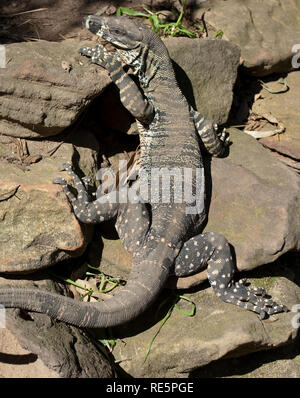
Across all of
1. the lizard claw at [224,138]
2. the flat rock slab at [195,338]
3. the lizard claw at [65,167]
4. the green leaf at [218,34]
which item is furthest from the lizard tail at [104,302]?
the green leaf at [218,34]

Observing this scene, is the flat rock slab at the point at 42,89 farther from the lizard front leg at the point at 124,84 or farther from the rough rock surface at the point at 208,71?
the rough rock surface at the point at 208,71

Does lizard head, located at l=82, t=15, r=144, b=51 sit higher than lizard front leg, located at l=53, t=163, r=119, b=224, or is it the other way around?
lizard head, located at l=82, t=15, r=144, b=51

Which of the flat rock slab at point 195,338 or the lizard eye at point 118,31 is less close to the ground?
the lizard eye at point 118,31

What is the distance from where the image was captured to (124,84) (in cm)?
566

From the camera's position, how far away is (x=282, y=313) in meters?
5.20

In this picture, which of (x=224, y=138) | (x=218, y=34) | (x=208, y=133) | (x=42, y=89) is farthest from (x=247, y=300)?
(x=218, y=34)

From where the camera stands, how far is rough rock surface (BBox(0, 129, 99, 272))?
4.73 m

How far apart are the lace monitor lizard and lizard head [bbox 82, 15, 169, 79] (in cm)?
1

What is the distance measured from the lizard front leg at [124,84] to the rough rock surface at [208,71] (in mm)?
851

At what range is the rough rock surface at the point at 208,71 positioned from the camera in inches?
249

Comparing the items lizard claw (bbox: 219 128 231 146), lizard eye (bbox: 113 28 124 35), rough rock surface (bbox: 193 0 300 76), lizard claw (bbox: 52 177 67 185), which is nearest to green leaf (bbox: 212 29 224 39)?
rough rock surface (bbox: 193 0 300 76)

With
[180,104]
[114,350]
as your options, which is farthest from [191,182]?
[114,350]

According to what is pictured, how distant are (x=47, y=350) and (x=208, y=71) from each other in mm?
4235

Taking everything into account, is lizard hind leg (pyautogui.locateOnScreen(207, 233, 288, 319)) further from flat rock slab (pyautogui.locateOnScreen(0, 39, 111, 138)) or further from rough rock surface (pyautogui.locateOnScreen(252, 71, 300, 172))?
rough rock surface (pyautogui.locateOnScreen(252, 71, 300, 172))
